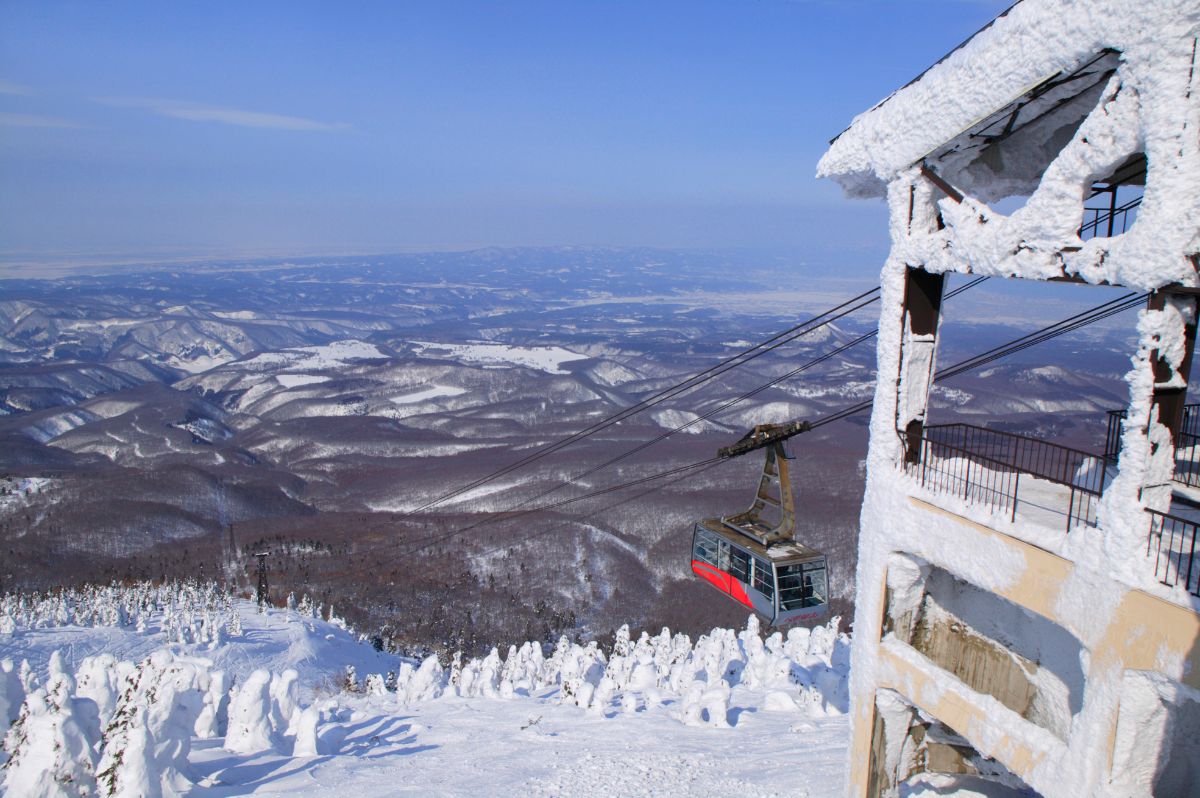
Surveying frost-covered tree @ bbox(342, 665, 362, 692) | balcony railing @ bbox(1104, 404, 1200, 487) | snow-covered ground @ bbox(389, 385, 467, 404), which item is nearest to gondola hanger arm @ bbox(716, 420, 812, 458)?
balcony railing @ bbox(1104, 404, 1200, 487)

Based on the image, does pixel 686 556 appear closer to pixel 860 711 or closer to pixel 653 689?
pixel 653 689

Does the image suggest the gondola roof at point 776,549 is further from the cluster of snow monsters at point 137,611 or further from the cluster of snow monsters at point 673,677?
the cluster of snow monsters at point 137,611

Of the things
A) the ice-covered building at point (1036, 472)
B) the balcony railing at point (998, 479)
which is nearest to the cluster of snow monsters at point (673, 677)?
the ice-covered building at point (1036, 472)

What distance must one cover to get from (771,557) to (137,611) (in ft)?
142

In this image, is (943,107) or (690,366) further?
(690,366)

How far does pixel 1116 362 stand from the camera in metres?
172

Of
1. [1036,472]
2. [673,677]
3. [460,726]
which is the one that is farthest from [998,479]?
[673,677]

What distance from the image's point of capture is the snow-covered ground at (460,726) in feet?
47.2

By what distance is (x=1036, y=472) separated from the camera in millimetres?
7773

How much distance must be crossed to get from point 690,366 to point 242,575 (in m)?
129

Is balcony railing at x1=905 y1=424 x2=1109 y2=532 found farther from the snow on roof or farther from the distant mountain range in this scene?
the distant mountain range

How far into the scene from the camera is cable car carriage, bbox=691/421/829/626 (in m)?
14.3

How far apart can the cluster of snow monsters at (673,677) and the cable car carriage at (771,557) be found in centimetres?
677

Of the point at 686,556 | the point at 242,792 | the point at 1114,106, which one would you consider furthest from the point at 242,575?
the point at 1114,106
